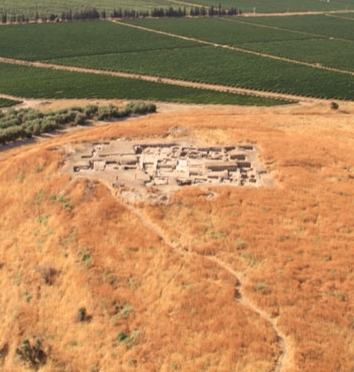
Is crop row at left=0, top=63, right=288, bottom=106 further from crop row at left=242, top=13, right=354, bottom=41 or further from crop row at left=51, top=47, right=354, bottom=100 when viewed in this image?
crop row at left=242, top=13, right=354, bottom=41

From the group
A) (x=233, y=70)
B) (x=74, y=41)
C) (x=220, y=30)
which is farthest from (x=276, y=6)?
(x=233, y=70)

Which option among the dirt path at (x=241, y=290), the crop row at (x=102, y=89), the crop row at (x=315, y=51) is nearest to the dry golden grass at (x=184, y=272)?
the dirt path at (x=241, y=290)

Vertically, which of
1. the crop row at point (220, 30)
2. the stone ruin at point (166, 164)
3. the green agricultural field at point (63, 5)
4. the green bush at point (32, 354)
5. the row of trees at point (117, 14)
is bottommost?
the green bush at point (32, 354)

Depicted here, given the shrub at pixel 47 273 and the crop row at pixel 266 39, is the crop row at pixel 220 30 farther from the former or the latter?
the shrub at pixel 47 273

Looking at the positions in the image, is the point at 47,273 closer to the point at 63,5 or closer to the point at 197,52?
the point at 197,52

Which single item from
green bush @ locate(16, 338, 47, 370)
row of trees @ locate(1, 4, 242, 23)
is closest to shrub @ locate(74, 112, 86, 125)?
green bush @ locate(16, 338, 47, 370)
